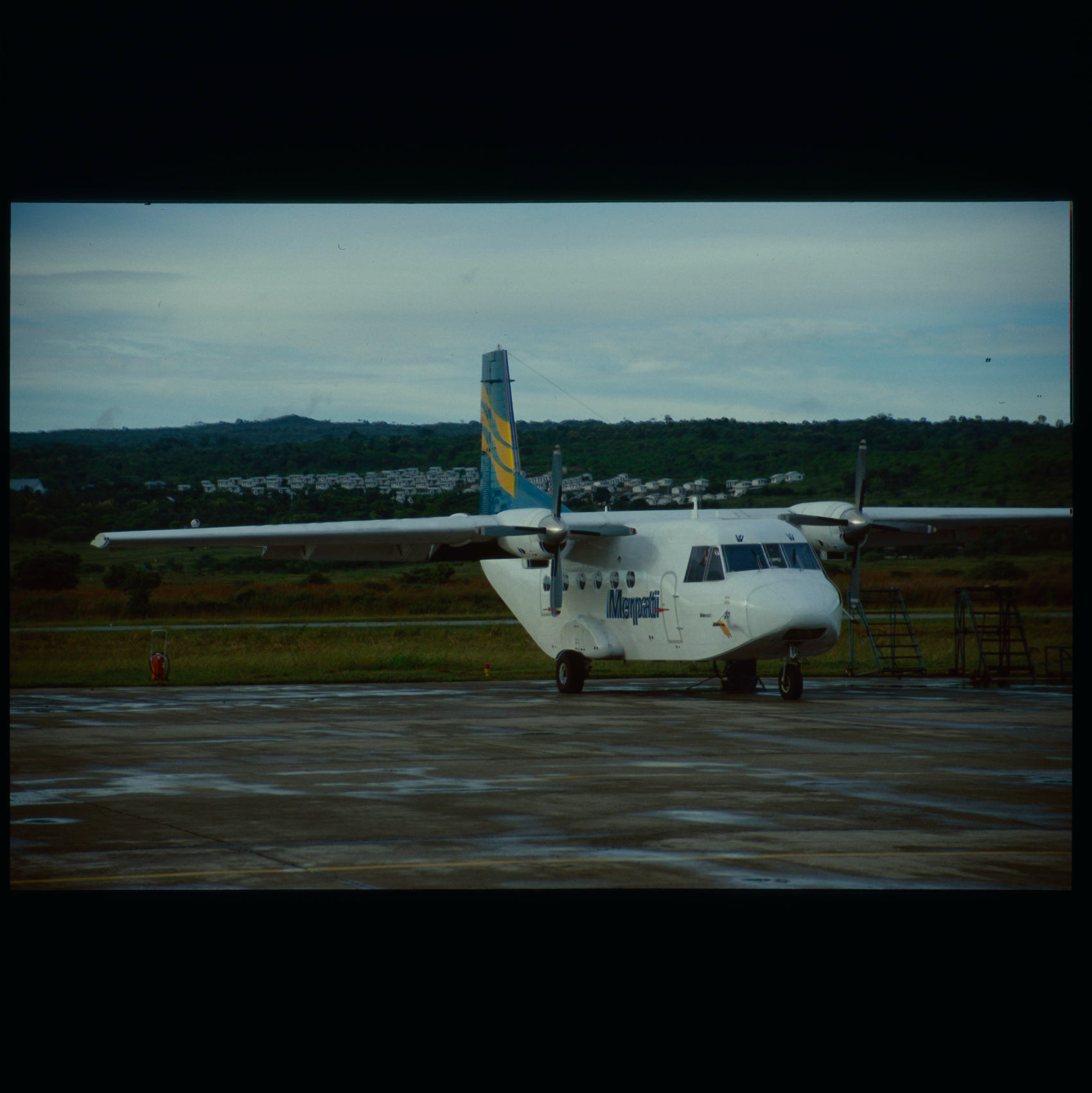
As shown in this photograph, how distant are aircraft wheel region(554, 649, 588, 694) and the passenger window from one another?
4.23 m

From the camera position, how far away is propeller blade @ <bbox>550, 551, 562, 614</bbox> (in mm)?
22047

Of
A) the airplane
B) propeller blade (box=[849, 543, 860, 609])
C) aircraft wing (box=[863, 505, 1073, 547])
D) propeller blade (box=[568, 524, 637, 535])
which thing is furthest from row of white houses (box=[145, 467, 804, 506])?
propeller blade (box=[568, 524, 637, 535])

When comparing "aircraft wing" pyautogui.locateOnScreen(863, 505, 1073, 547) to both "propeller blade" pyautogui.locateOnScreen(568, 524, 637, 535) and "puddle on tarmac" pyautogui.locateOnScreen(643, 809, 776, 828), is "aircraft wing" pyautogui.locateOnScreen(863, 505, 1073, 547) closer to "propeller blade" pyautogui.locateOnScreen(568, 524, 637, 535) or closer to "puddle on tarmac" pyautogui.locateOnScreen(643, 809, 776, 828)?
"propeller blade" pyautogui.locateOnScreen(568, 524, 637, 535)

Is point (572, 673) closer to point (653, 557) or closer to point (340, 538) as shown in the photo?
point (653, 557)

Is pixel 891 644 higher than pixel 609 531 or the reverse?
the reverse

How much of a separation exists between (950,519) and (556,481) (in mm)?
7038

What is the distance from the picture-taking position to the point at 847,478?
247 feet

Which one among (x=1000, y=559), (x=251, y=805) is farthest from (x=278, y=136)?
(x=1000, y=559)

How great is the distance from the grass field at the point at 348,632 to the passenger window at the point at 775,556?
5137 mm

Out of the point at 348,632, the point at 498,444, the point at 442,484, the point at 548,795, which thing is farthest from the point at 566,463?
the point at 548,795

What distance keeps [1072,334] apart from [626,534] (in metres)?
15.9

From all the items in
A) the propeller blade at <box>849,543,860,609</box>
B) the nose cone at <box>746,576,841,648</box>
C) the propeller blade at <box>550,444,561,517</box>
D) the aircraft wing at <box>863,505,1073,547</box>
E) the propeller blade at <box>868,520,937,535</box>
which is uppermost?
the propeller blade at <box>550,444,561,517</box>

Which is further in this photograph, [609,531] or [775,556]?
[609,531]

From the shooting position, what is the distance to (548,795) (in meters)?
11.2
